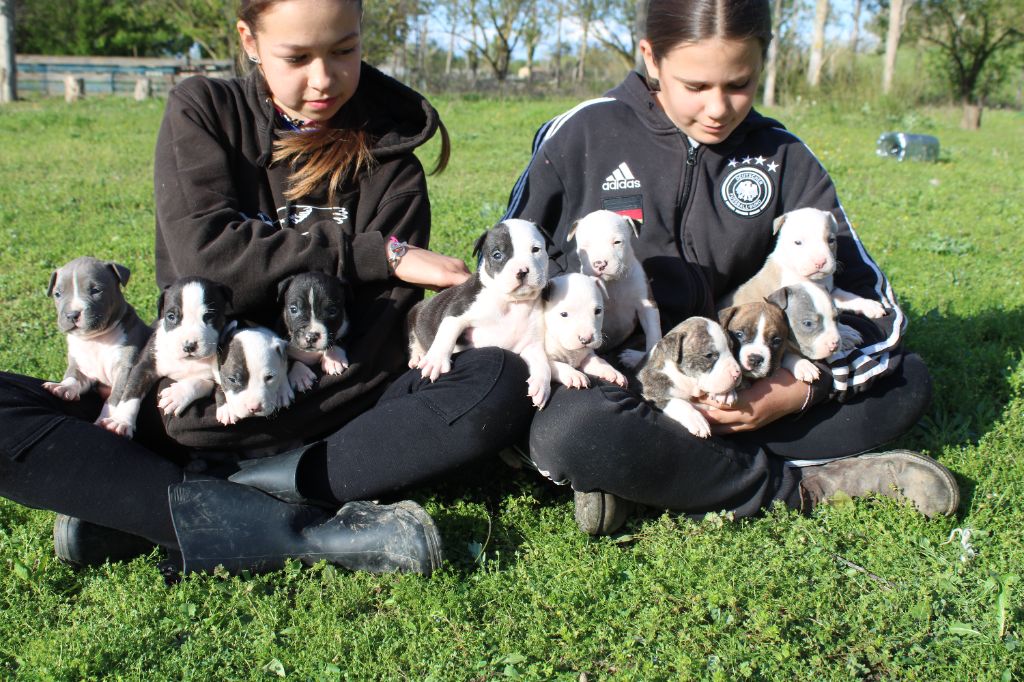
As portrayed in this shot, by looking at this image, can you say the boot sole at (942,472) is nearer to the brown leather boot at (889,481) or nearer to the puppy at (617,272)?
the brown leather boot at (889,481)

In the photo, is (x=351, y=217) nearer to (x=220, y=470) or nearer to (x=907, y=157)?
(x=220, y=470)

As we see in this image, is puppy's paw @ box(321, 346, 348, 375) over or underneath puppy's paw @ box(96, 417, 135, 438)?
over

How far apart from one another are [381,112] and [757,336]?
86.9 inches

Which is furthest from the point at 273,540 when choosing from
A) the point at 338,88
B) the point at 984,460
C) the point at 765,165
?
the point at 984,460

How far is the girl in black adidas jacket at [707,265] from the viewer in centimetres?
361

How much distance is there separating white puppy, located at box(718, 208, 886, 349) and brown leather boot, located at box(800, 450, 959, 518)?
1.88 ft

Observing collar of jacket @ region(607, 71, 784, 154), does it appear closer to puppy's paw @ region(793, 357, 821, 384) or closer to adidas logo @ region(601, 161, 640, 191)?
adidas logo @ region(601, 161, 640, 191)

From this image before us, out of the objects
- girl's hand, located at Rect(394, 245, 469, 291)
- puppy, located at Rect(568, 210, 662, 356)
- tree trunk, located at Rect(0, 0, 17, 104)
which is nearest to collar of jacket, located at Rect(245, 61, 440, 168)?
girl's hand, located at Rect(394, 245, 469, 291)

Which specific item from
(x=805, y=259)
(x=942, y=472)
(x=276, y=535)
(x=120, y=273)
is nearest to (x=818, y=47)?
(x=805, y=259)

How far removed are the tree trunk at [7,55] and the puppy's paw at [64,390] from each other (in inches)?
1112

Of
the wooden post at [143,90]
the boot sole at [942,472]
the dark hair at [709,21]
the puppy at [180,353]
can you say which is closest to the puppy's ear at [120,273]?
the puppy at [180,353]

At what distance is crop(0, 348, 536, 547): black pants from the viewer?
3338 millimetres

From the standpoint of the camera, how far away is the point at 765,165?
14.7 feet

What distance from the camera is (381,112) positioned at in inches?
175
